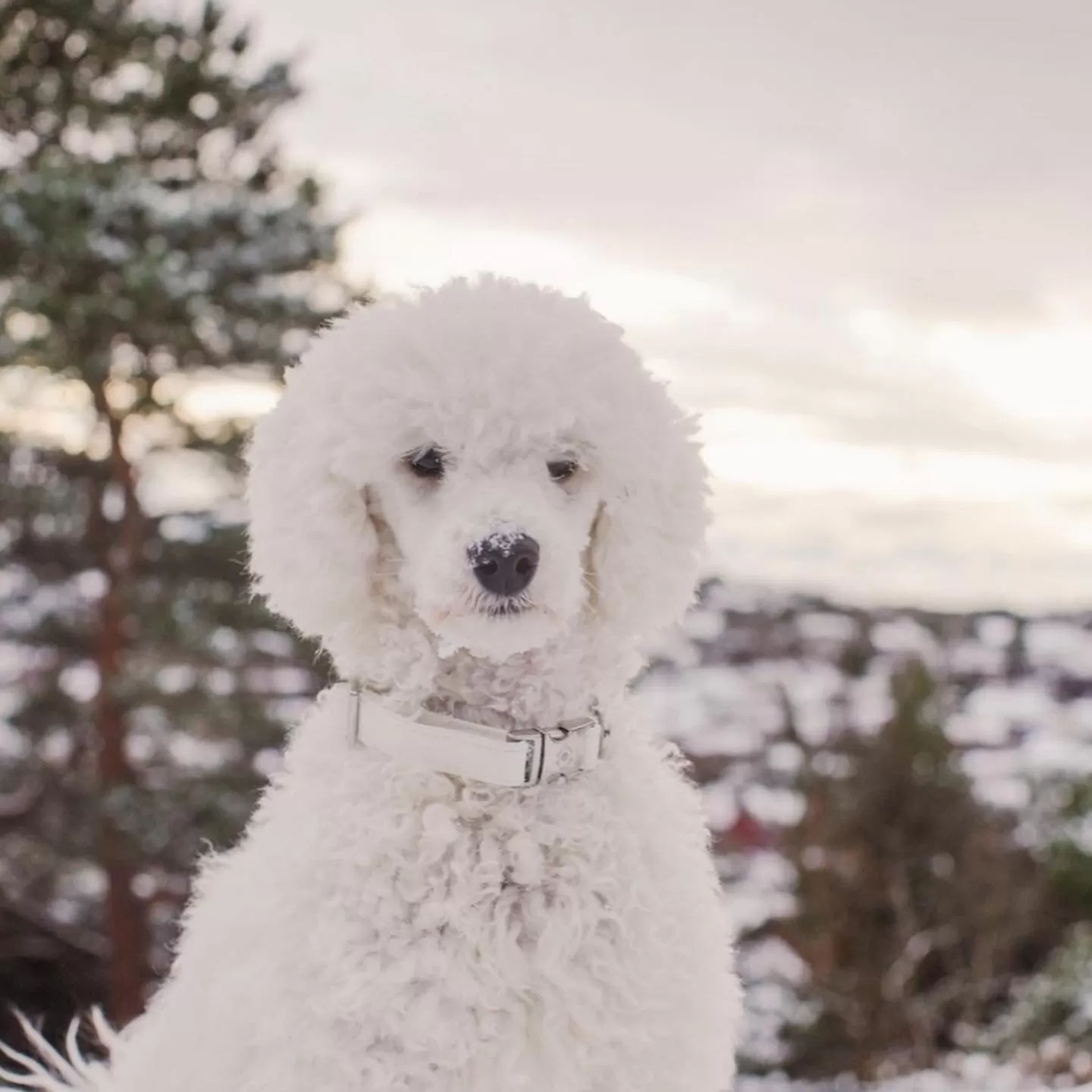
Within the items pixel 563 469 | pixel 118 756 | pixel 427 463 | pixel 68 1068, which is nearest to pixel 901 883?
pixel 118 756

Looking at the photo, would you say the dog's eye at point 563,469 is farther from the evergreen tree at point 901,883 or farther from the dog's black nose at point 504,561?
the evergreen tree at point 901,883

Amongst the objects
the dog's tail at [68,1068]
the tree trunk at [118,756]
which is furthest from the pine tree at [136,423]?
the dog's tail at [68,1068]

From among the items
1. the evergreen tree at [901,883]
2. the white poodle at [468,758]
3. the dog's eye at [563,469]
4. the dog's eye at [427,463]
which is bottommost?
the evergreen tree at [901,883]

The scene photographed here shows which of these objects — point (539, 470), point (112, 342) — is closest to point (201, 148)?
point (112, 342)

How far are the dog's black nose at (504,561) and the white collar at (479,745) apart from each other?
0.22 m

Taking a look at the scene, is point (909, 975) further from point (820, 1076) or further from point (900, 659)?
point (900, 659)

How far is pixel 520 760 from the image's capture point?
1.79 m

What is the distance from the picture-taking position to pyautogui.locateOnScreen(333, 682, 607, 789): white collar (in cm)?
Answer: 178

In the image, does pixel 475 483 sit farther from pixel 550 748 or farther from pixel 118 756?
pixel 118 756

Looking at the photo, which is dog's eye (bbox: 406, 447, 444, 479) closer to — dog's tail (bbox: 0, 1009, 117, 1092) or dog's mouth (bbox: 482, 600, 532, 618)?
dog's mouth (bbox: 482, 600, 532, 618)

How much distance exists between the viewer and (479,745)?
5.83ft

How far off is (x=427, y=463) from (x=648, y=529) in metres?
0.36

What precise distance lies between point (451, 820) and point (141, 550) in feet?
22.6

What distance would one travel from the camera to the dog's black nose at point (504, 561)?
1.71m
